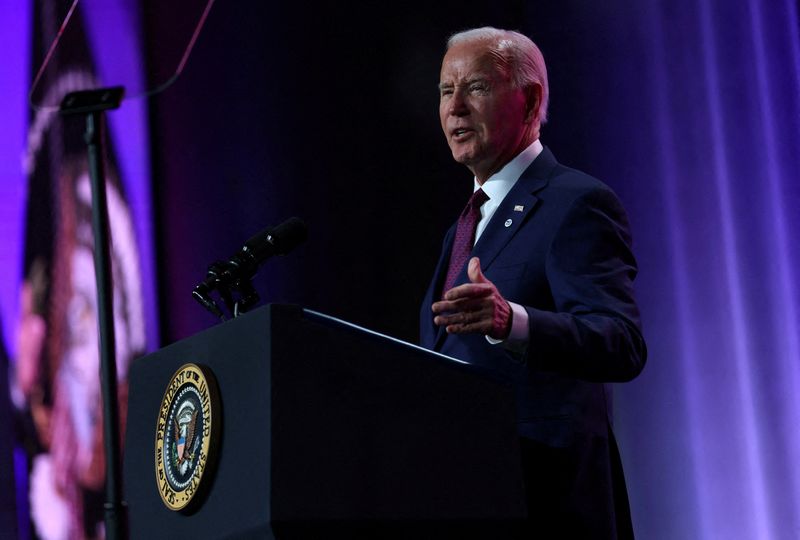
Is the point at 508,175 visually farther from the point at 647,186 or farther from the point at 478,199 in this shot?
the point at 647,186

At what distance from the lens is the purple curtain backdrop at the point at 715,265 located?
3176 millimetres

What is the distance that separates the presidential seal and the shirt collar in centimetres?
84

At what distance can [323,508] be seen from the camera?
1.36m

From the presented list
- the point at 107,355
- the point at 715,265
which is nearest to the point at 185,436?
the point at 107,355

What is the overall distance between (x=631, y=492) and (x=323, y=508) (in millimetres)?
2320

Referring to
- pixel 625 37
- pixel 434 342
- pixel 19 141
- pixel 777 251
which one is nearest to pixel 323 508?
pixel 434 342

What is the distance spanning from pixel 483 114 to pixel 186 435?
1010 mm

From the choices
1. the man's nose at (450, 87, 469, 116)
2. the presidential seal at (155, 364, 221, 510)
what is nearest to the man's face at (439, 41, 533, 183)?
the man's nose at (450, 87, 469, 116)

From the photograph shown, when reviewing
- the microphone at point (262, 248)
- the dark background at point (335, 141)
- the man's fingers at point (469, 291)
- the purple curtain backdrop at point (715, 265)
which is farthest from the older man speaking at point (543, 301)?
the dark background at point (335, 141)

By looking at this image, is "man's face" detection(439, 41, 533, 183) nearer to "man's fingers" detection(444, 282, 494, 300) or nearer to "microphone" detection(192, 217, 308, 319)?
"microphone" detection(192, 217, 308, 319)

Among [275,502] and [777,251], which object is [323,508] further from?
[777,251]

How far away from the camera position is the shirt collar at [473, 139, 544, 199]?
2182 mm

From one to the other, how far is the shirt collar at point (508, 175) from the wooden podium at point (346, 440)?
70 cm

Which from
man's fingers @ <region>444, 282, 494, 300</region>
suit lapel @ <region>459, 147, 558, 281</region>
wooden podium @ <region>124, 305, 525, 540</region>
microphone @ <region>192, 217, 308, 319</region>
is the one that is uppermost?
suit lapel @ <region>459, 147, 558, 281</region>
